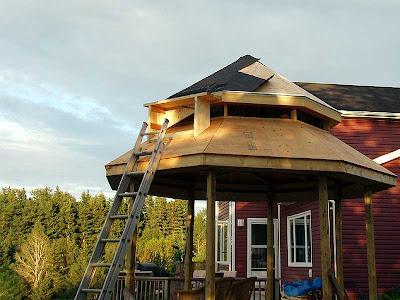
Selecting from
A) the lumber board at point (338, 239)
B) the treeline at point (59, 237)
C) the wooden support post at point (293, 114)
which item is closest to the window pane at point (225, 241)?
the treeline at point (59, 237)

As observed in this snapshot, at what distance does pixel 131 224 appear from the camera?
271 inches

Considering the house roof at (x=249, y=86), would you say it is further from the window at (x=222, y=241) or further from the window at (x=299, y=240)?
the window at (x=222, y=241)

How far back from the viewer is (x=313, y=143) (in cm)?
825

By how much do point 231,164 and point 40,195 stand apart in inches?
1979

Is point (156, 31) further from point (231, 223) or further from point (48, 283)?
point (48, 283)

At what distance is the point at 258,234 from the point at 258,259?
1.15 m

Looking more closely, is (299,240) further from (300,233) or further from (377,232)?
(377,232)

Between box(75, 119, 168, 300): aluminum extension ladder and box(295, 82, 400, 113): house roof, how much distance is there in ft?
39.2

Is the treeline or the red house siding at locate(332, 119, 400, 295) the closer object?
the red house siding at locate(332, 119, 400, 295)

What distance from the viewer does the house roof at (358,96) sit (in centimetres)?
1812

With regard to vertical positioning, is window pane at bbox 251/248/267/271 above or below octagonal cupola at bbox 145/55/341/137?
below

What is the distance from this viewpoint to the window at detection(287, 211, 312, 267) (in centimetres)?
1759

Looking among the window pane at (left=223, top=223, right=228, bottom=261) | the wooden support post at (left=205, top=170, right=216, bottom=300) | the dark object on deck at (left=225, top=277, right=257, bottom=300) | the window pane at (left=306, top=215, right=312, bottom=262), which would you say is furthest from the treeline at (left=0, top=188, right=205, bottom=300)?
the wooden support post at (left=205, top=170, right=216, bottom=300)

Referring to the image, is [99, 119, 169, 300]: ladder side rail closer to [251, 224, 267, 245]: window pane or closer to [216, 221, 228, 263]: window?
[251, 224, 267, 245]: window pane
